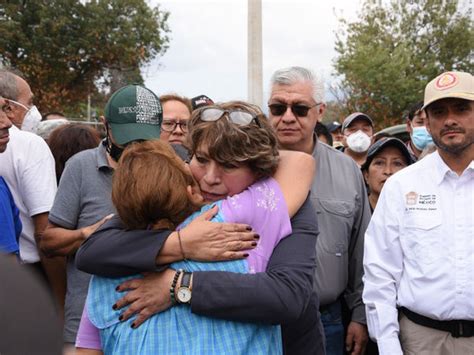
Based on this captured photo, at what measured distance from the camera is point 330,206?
3.09 metres

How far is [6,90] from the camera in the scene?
165 inches

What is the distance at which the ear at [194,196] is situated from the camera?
1.76 m

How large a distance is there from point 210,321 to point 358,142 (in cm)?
498

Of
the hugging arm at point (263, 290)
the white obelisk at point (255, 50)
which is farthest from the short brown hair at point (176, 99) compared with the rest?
the white obelisk at point (255, 50)

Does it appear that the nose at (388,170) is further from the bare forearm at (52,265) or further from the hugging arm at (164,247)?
the hugging arm at (164,247)

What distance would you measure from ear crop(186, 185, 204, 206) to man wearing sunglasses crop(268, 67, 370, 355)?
1.32m

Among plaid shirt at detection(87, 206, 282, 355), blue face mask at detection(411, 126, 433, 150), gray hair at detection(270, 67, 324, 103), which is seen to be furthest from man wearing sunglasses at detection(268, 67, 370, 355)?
blue face mask at detection(411, 126, 433, 150)

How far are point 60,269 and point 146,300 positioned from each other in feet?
6.40

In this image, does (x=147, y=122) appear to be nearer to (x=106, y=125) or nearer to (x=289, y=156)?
(x=106, y=125)

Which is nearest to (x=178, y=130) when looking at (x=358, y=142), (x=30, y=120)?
(x=30, y=120)

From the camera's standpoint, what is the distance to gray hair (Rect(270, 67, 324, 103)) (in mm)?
3164

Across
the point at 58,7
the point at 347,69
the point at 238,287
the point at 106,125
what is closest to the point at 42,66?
the point at 58,7

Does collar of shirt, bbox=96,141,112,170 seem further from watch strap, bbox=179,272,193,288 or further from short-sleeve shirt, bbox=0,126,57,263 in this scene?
watch strap, bbox=179,272,193,288

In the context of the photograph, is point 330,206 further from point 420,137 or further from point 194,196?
point 420,137
